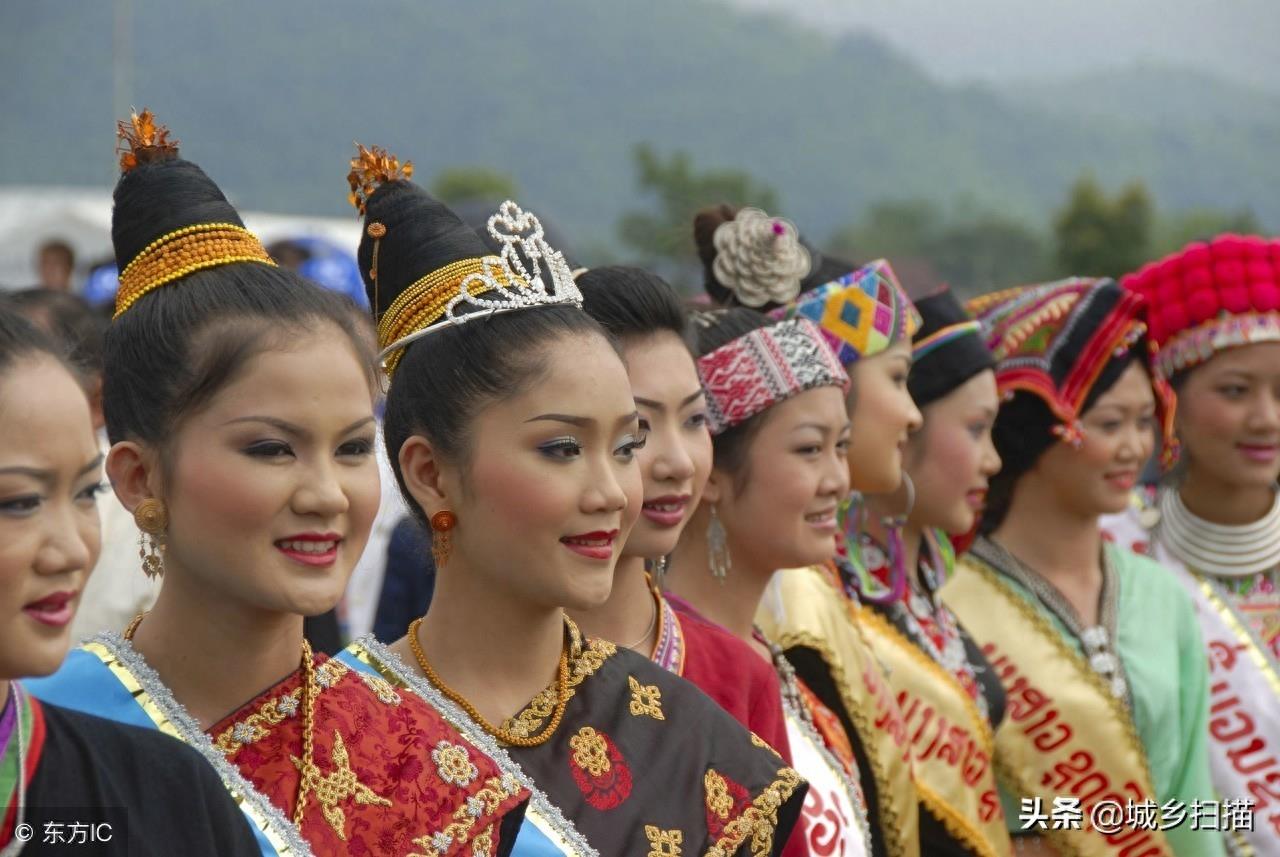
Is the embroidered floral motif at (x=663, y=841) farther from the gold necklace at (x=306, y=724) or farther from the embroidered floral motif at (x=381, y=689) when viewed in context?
the gold necklace at (x=306, y=724)

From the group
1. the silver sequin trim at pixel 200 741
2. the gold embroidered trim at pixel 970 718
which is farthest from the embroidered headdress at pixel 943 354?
the silver sequin trim at pixel 200 741

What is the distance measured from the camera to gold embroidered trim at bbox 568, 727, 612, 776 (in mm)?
3014

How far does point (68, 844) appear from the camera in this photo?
2.11 meters

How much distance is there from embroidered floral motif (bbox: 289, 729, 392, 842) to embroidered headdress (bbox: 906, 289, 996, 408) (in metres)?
2.74

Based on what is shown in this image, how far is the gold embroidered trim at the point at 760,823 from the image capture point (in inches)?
119

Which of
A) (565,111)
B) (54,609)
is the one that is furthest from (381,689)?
(565,111)

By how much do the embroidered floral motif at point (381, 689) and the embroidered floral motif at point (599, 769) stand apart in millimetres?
329

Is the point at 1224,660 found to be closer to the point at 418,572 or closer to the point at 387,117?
the point at 418,572

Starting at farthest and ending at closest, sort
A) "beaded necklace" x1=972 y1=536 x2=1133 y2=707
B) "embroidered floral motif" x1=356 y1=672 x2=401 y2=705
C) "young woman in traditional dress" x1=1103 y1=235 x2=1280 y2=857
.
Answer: "young woman in traditional dress" x1=1103 y1=235 x2=1280 y2=857 → "beaded necklace" x1=972 y1=536 x2=1133 y2=707 → "embroidered floral motif" x1=356 y1=672 x2=401 y2=705

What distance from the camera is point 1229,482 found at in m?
5.99

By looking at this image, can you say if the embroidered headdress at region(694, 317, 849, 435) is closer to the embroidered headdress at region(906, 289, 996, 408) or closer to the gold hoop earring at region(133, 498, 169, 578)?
the embroidered headdress at region(906, 289, 996, 408)

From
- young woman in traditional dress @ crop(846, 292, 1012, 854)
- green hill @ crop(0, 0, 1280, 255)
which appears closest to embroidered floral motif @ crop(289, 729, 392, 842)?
young woman in traditional dress @ crop(846, 292, 1012, 854)

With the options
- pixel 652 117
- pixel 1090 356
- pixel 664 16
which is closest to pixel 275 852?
pixel 1090 356

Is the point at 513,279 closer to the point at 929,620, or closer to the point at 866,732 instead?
the point at 866,732
